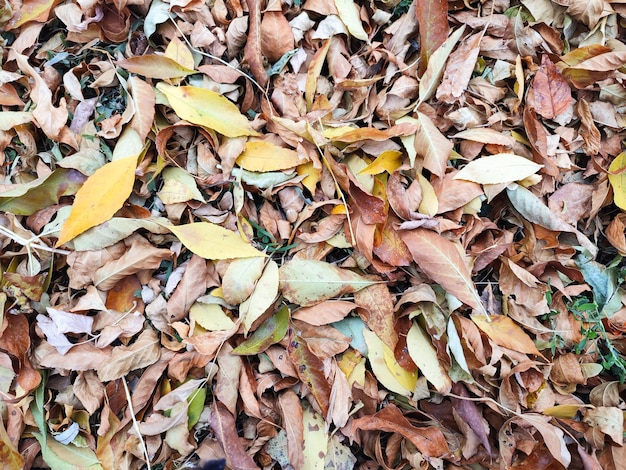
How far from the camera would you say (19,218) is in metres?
0.99

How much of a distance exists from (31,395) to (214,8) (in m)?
0.85

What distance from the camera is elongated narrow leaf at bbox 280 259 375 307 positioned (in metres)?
0.94

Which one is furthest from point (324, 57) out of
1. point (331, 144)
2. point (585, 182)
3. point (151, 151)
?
point (585, 182)

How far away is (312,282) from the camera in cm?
94

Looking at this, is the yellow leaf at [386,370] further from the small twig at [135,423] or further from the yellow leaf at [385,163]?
the small twig at [135,423]

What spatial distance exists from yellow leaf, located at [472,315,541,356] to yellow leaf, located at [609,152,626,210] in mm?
323

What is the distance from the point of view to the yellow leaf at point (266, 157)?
3.14 feet

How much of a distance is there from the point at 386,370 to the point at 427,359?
81 millimetres

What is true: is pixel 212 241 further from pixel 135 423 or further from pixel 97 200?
pixel 135 423

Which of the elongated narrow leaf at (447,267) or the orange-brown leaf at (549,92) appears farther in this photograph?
the orange-brown leaf at (549,92)

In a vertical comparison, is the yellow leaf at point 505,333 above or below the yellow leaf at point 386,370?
above

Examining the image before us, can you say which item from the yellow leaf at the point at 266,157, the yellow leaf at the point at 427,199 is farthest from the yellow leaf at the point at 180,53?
the yellow leaf at the point at 427,199

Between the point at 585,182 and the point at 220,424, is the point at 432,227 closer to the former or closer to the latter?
the point at 585,182

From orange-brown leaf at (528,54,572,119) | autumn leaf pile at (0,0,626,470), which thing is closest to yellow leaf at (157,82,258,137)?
autumn leaf pile at (0,0,626,470)
